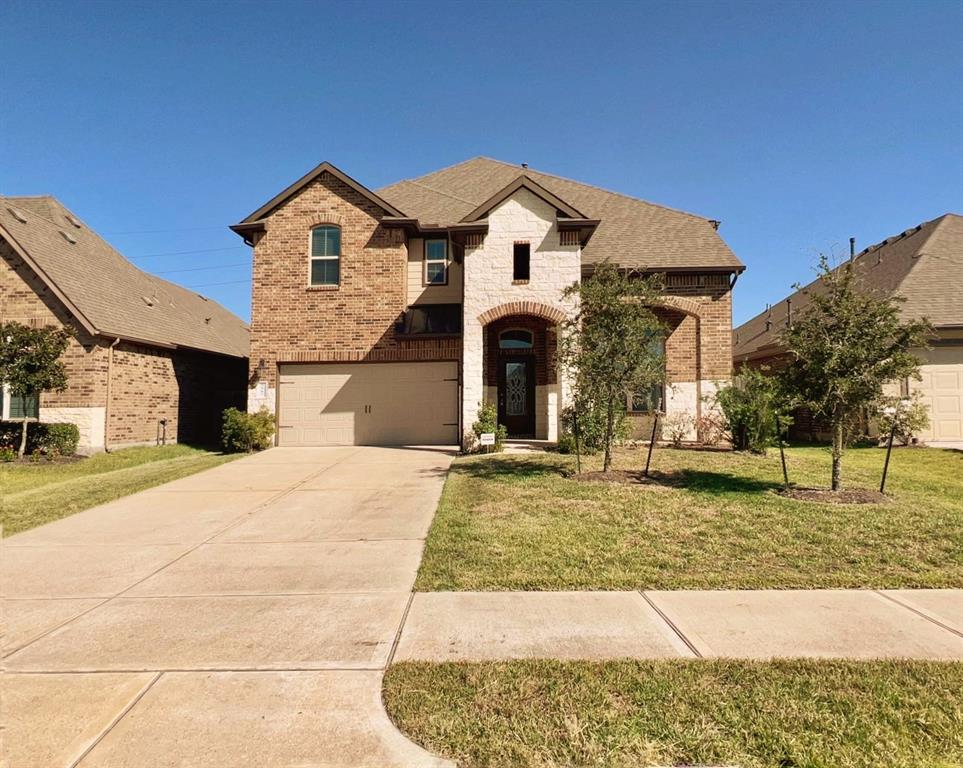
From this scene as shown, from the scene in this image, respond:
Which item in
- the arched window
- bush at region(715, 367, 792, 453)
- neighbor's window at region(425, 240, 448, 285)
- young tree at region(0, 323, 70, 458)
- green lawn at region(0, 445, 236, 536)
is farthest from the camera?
neighbor's window at region(425, 240, 448, 285)

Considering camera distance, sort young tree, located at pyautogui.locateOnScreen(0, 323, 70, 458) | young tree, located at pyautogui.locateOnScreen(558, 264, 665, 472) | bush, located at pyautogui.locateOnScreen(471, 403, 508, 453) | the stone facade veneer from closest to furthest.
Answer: young tree, located at pyautogui.locateOnScreen(558, 264, 665, 472)
young tree, located at pyautogui.locateOnScreen(0, 323, 70, 458)
bush, located at pyautogui.locateOnScreen(471, 403, 508, 453)
the stone facade veneer

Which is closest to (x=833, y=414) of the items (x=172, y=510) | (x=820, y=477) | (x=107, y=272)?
(x=820, y=477)

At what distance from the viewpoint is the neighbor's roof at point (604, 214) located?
15.2m

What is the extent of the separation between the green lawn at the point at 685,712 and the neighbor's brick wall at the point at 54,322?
1510 cm

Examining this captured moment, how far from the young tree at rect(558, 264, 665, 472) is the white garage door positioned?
10547 millimetres

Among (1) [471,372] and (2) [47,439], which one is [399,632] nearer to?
(1) [471,372]

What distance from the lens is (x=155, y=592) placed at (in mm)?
4648

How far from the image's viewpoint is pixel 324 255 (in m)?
15.6

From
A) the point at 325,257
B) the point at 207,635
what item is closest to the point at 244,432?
the point at 325,257

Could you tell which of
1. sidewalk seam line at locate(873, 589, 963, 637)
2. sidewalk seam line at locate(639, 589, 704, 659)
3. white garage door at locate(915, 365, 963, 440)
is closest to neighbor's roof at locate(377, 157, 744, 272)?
white garage door at locate(915, 365, 963, 440)

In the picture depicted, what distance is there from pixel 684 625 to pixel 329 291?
543 inches

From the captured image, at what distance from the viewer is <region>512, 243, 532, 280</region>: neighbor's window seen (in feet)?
46.1

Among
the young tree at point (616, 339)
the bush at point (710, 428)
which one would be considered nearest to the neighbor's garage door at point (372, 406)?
the young tree at point (616, 339)

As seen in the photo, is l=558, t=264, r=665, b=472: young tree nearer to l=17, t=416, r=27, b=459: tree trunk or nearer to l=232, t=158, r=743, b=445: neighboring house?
l=232, t=158, r=743, b=445: neighboring house
